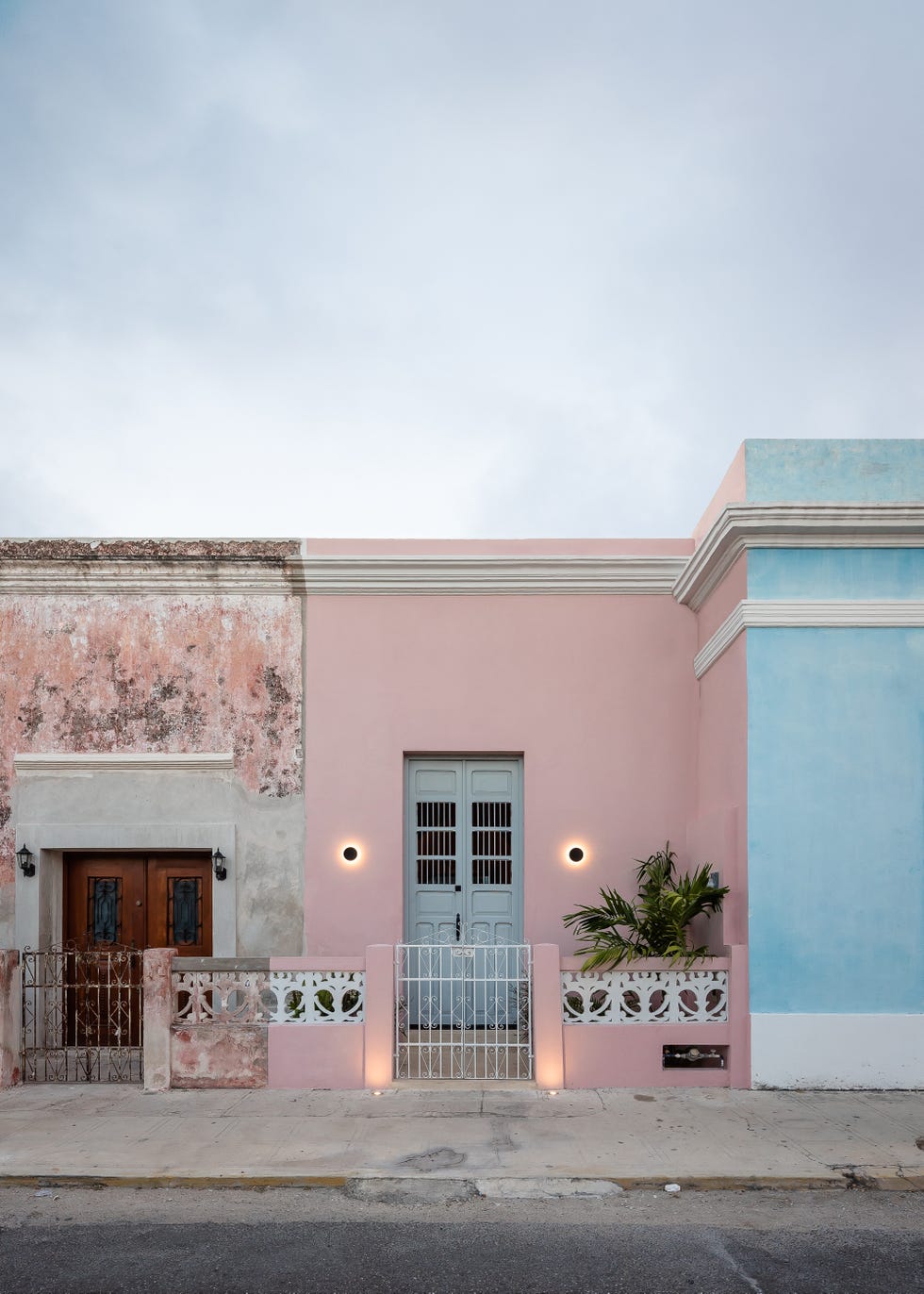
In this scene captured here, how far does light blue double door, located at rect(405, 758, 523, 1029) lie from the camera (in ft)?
36.0

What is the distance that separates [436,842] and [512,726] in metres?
1.47

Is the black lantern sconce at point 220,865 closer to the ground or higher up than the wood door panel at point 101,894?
higher up

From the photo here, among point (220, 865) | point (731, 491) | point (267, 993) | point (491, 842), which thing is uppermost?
point (731, 491)

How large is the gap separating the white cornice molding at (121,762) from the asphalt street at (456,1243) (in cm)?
502

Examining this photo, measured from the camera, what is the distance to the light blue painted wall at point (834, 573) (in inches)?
350

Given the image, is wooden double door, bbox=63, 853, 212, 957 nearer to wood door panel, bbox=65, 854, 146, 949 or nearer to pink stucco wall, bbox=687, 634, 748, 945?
wood door panel, bbox=65, 854, 146, 949

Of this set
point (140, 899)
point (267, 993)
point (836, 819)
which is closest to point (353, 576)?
point (140, 899)

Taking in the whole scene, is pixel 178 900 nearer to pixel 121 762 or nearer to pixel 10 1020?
pixel 121 762

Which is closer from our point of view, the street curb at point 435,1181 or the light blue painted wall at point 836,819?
the street curb at point 435,1181

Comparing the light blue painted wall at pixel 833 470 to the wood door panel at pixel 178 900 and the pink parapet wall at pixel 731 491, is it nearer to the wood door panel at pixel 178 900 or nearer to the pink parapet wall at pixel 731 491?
the pink parapet wall at pixel 731 491

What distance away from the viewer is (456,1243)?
5535 millimetres

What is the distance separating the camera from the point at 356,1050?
8.52m

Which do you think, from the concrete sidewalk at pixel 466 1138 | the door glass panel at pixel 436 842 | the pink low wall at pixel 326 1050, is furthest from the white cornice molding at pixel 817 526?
the pink low wall at pixel 326 1050

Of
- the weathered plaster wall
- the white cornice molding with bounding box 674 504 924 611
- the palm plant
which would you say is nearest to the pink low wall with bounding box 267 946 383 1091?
the palm plant
